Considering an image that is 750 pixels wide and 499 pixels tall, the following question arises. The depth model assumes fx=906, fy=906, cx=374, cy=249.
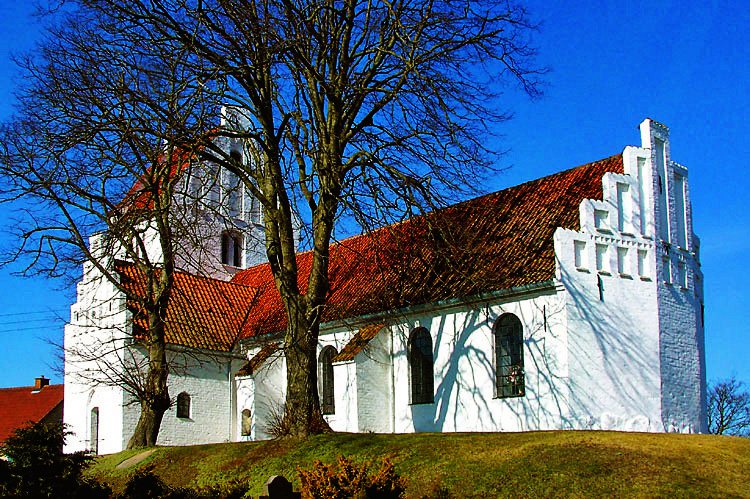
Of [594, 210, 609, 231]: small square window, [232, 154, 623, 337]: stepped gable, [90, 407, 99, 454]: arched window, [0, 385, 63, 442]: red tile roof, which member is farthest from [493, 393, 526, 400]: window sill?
[0, 385, 63, 442]: red tile roof

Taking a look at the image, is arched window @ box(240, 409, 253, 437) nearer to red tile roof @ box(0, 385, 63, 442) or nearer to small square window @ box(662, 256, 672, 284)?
small square window @ box(662, 256, 672, 284)

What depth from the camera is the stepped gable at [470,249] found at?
71.4 ft

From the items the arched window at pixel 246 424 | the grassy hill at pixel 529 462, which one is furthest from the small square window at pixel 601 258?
the arched window at pixel 246 424

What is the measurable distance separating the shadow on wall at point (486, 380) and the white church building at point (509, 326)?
0.04m

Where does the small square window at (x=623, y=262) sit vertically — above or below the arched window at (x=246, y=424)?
above

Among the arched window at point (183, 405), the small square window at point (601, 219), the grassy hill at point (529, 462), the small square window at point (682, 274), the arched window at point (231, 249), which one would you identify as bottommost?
the grassy hill at point (529, 462)

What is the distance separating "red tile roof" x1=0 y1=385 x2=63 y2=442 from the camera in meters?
47.6

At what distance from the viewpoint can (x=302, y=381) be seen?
65.7 ft

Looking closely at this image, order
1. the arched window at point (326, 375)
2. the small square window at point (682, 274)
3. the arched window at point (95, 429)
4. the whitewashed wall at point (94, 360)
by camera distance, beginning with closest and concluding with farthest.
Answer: the small square window at point (682, 274), the arched window at point (326, 375), the whitewashed wall at point (94, 360), the arched window at point (95, 429)

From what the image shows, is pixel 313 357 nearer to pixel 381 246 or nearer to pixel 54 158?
pixel 381 246

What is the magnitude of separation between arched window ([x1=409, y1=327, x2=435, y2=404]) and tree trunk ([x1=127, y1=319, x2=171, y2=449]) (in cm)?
659

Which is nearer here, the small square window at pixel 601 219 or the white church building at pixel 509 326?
the white church building at pixel 509 326

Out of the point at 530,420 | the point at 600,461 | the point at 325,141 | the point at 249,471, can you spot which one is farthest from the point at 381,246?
the point at 600,461

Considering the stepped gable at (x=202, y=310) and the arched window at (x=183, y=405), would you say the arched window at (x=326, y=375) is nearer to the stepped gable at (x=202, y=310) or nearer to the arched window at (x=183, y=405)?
the stepped gable at (x=202, y=310)
